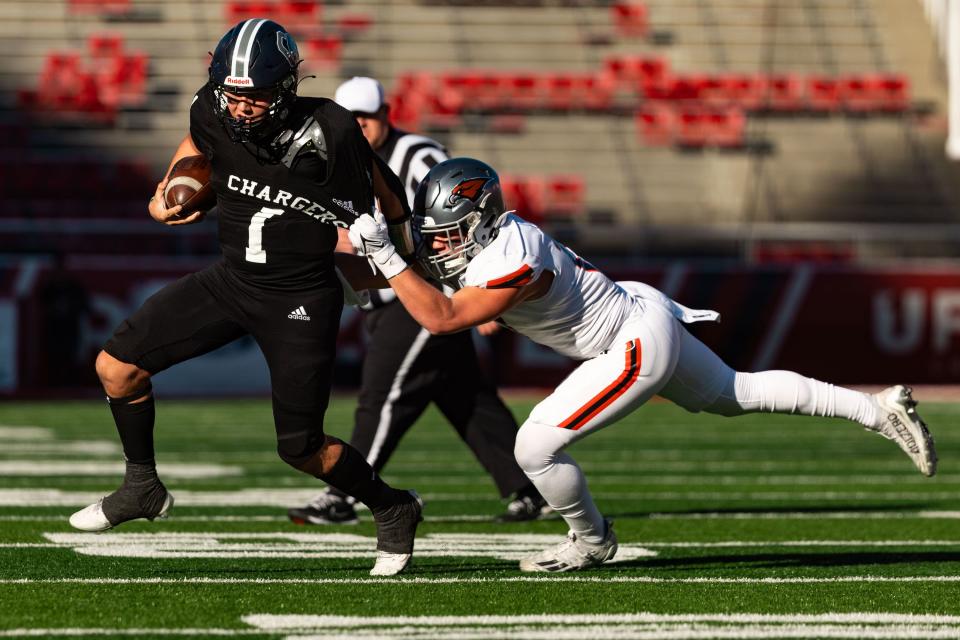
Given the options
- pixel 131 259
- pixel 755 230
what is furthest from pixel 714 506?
pixel 755 230

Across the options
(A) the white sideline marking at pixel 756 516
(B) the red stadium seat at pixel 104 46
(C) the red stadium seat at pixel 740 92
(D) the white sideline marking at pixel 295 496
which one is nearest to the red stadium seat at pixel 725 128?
(C) the red stadium seat at pixel 740 92

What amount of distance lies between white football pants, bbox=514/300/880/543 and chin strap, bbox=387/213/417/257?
0.58 metres

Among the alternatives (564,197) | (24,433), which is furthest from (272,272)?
(564,197)

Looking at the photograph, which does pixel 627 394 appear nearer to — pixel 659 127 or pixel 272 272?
pixel 272 272

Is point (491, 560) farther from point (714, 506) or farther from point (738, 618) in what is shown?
point (714, 506)

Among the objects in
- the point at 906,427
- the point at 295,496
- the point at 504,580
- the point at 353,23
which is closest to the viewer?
the point at 504,580

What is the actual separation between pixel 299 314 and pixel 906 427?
1813mm

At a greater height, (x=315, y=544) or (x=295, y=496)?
(x=315, y=544)

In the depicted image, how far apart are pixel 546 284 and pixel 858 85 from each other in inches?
697

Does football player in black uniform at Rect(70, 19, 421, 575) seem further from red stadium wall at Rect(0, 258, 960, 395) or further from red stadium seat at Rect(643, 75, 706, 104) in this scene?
red stadium seat at Rect(643, 75, 706, 104)

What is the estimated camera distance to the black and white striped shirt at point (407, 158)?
598cm

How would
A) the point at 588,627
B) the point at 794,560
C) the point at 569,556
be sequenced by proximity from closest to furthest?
1. the point at 588,627
2. the point at 569,556
3. the point at 794,560

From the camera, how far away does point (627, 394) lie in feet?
14.7

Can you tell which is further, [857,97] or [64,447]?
[857,97]
